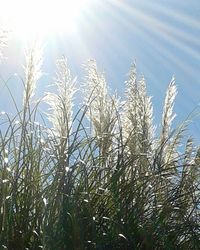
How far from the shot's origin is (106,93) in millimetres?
4258

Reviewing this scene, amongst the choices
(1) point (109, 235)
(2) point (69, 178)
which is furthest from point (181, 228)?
(2) point (69, 178)

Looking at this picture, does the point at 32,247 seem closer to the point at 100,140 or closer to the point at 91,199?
the point at 91,199

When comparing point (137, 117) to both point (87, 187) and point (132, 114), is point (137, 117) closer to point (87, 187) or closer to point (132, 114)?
point (132, 114)

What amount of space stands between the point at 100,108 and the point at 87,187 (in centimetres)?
103

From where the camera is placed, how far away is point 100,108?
13.4ft

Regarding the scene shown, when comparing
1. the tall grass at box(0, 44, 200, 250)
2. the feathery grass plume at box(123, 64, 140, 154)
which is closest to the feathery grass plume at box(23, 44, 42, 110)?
the tall grass at box(0, 44, 200, 250)

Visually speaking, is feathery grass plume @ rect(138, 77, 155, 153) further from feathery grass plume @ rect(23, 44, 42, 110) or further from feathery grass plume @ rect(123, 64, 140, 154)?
feathery grass plume @ rect(23, 44, 42, 110)

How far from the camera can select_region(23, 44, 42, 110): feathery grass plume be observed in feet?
11.5

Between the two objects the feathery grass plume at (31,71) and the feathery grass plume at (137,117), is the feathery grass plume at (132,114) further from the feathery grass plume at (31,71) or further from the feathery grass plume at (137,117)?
the feathery grass plume at (31,71)

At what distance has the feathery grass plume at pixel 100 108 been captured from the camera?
3705mm

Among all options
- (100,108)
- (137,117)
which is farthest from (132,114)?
(100,108)

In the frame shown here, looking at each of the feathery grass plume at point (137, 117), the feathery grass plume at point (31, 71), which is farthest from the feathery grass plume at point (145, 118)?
the feathery grass plume at point (31, 71)

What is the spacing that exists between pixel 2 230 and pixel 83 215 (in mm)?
449

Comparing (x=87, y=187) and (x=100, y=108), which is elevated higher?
(x=100, y=108)
